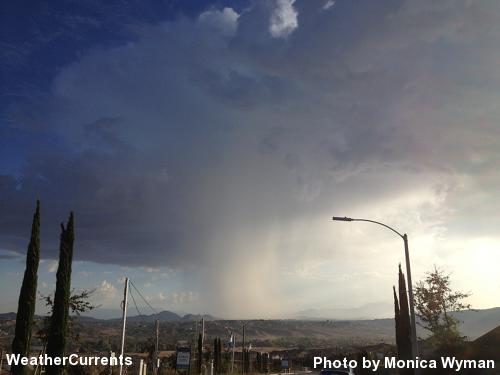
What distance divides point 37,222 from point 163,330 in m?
162

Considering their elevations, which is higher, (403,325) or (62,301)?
(62,301)

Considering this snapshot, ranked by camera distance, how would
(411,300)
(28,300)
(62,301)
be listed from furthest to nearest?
(62,301) → (28,300) → (411,300)

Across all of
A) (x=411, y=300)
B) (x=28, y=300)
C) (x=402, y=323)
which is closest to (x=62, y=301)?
(x=28, y=300)

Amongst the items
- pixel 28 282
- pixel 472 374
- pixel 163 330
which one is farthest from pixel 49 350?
pixel 163 330

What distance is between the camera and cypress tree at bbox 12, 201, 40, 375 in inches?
1234

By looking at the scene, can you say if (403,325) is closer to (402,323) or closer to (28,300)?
(402,323)

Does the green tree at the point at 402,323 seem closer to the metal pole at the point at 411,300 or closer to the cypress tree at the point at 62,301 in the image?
the metal pole at the point at 411,300

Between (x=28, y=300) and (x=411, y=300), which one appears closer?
(x=411, y=300)

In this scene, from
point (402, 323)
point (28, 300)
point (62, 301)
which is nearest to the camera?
point (28, 300)

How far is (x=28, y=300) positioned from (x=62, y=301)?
7.27 ft

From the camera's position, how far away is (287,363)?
2849 inches

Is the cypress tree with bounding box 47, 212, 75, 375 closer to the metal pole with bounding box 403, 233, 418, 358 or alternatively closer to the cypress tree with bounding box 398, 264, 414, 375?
the metal pole with bounding box 403, 233, 418, 358

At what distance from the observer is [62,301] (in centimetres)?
3294

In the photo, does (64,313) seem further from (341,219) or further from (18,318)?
(341,219)
